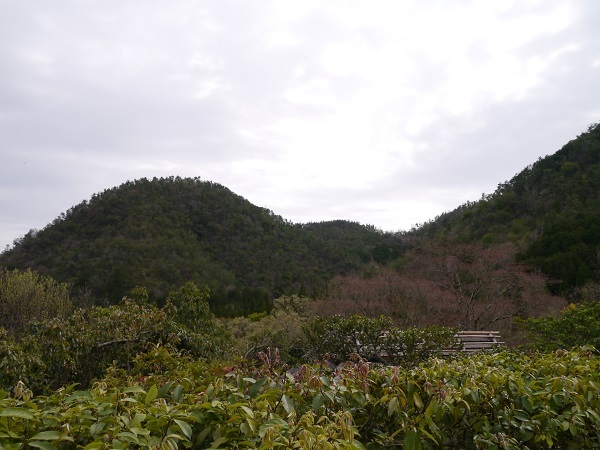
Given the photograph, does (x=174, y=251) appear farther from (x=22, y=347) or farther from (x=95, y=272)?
(x=22, y=347)

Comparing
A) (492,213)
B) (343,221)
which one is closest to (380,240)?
(343,221)

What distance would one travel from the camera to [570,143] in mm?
29125

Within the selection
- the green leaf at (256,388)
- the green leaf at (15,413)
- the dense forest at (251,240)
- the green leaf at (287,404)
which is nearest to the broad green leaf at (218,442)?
the green leaf at (287,404)

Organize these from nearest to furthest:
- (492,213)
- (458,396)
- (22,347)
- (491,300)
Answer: (458,396)
(22,347)
(491,300)
(492,213)

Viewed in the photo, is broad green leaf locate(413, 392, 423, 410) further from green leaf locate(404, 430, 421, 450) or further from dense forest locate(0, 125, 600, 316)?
dense forest locate(0, 125, 600, 316)

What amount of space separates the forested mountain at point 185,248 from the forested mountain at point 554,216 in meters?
8.65

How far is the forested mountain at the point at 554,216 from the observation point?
18.9m

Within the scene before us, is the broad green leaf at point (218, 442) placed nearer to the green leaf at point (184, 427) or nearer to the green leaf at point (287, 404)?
the green leaf at point (184, 427)

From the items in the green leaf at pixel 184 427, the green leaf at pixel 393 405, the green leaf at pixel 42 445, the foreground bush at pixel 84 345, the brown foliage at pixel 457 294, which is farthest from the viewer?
the brown foliage at pixel 457 294

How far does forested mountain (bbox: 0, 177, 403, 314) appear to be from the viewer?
26.1m

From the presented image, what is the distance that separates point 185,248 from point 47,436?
29.4 m

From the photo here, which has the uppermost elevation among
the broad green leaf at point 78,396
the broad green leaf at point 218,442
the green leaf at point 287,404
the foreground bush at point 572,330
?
the broad green leaf at point 78,396

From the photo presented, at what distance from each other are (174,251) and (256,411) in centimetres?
2875

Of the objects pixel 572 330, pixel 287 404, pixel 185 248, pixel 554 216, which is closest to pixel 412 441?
pixel 287 404
